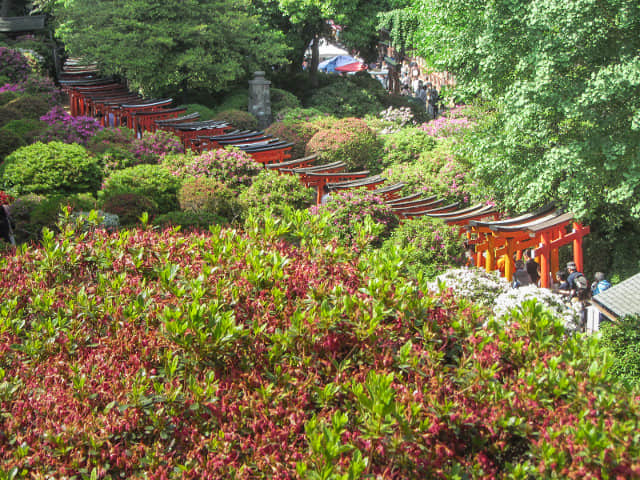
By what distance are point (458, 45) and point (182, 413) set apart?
15.4m

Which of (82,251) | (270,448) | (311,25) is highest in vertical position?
(311,25)

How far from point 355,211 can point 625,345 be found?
21.0ft

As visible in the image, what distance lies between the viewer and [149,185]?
15766mm

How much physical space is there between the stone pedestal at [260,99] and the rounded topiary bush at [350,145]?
29.5 ft

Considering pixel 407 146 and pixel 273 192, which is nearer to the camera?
pixel 273 192

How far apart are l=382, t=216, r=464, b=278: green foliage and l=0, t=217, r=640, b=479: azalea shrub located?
7.83m

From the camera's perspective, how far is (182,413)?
13.2 feet

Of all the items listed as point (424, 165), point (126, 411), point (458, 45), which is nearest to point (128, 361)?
point (126, 411)

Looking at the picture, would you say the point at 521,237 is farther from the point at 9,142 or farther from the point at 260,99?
the point at 260,99

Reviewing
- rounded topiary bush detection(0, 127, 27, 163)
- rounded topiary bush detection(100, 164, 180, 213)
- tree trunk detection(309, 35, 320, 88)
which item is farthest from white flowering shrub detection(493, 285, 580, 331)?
tree trunk detection(309, 35, 320, 88)

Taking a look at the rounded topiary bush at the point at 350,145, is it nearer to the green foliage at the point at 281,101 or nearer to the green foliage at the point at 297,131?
the green foliage at the point at 297,131

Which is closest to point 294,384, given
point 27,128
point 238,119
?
point 27,128

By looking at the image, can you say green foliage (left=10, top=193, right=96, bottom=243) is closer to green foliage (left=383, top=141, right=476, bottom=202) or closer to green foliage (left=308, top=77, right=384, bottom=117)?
green foliage (left=383, top=141, right=476, bottom=202)

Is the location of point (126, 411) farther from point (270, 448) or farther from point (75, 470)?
point (270, 448)
